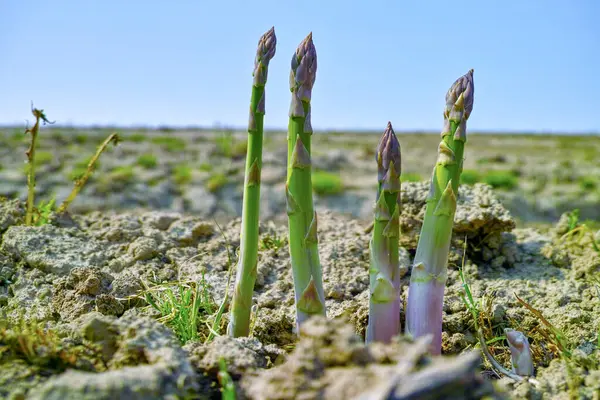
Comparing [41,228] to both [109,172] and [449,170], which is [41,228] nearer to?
[449,170]

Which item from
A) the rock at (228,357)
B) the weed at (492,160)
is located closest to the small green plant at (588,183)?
the weed at (492,160)

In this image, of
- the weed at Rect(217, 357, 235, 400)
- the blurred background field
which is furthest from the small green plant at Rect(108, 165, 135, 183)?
the weed at Rect(217, 357, 235, 400)

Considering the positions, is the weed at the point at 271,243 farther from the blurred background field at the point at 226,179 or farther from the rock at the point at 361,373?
the blurred background field at the point at 226,179

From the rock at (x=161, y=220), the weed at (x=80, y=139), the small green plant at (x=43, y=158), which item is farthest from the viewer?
the weed at (x=80, y=139)

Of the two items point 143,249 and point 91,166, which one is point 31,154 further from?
point 143,249

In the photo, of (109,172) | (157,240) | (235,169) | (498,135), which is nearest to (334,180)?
(235,169)

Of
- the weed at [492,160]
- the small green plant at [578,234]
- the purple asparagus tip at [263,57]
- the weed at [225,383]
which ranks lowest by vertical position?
the weed at [225,383]
